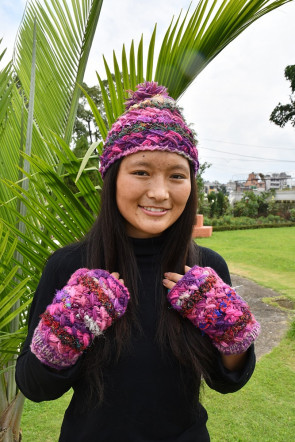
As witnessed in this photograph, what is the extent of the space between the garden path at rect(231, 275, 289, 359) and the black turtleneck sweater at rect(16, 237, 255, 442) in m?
2.90

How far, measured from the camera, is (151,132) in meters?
0.98

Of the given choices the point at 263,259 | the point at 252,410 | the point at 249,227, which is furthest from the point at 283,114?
the point at 252,410

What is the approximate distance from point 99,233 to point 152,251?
17cm

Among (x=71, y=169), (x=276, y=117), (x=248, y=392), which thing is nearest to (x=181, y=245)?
(x=71, y=169)

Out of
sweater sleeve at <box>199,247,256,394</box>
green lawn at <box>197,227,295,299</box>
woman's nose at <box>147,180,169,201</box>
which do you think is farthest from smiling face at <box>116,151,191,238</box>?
green lawn at <box>197,227,295,299</box>

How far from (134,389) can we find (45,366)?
24 centimetres

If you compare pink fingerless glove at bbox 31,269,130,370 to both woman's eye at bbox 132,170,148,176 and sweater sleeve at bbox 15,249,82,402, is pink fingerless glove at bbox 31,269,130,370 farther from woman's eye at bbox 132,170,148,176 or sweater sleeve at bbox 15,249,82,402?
woman's eye at bbox 132,170,148,176

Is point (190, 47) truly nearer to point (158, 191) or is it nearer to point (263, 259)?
point (158, 191)

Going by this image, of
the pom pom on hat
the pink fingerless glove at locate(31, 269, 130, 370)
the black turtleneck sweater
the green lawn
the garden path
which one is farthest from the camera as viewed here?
the green lawn

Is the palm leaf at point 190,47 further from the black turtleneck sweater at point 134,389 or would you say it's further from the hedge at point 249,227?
the hedge at point 249,227

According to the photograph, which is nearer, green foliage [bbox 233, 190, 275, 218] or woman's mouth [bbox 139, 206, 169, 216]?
woman's mouth [bbox 139, 206, 169, 216]

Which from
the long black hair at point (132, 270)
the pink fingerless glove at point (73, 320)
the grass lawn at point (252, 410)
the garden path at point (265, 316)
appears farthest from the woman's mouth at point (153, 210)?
the garden path at point (265, 316)

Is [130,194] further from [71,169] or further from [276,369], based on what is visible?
[276,369]

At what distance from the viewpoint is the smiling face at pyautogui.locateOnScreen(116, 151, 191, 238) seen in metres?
0.98
